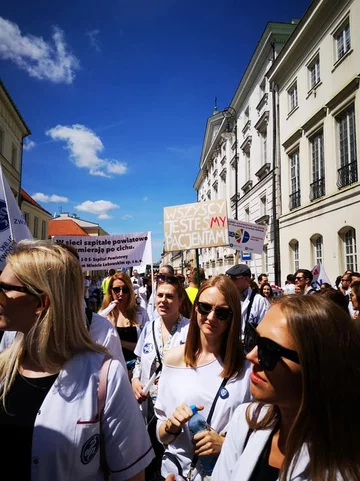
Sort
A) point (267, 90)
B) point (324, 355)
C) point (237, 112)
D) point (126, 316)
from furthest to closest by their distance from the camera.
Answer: point (237, 112), point (267, 90), point (126, 316), point (324, 355)

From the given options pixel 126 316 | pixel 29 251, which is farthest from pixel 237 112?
pixel 29 251

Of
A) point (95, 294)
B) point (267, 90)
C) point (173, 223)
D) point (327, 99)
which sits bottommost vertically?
point (95, 294)

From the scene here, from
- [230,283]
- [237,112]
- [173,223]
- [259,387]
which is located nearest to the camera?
[259,387]

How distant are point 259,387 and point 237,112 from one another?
28.9m

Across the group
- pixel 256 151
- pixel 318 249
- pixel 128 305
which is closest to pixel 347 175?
pixel 318 249

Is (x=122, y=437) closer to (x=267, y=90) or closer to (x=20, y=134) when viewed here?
(x=267, y=90)

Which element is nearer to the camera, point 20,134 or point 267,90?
point 267,90

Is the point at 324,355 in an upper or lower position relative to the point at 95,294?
upper

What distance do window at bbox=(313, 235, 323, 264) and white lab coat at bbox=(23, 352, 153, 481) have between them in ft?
48.2

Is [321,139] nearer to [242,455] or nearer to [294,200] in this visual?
[294,200]

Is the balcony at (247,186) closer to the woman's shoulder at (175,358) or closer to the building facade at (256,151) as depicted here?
the building facade at (256,151)

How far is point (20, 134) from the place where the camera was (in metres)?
28.6

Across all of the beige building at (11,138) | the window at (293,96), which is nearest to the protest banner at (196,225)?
the window at (293,96)

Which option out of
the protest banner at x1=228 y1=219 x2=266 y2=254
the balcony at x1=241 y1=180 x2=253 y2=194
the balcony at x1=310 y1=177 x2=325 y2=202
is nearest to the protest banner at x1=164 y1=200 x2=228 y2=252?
the protest banner at x1=228 y1=219 x2=266 y2=254
